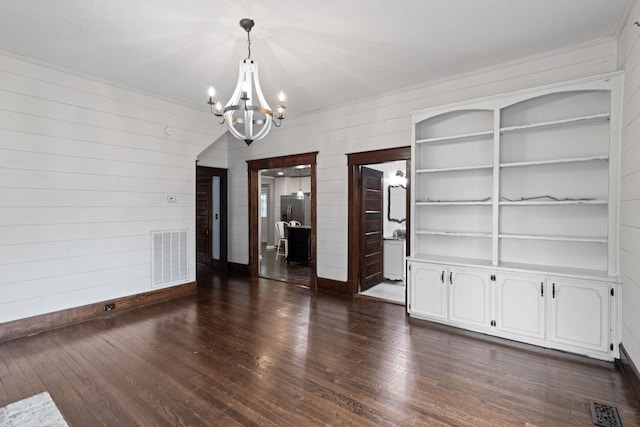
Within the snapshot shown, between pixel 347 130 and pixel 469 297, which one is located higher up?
pixel 347 130

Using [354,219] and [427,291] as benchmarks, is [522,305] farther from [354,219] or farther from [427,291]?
[354,219]

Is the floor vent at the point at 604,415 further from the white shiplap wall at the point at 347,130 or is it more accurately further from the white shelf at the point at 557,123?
the white shiplap wall at the point at 347,130

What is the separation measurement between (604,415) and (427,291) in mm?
1896

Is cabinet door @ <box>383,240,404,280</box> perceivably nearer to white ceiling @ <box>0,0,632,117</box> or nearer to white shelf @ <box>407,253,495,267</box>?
white shelf @ <box>407,253,495,267</box>

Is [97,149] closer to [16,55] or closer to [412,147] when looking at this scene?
[16,55]

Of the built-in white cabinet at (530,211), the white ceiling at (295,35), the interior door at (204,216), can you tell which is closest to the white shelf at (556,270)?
the built-in white cabinet at (530,211)

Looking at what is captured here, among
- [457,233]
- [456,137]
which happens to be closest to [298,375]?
[457,233]

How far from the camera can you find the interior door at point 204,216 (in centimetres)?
732

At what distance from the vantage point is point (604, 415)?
2176mm

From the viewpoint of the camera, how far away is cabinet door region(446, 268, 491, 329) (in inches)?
138

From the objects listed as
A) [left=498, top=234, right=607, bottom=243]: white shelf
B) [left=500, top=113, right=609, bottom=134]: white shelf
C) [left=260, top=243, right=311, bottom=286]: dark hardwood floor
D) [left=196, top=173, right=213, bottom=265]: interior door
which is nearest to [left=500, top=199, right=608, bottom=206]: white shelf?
[left=498, top=234, right=607, bottom=243]: white shelf

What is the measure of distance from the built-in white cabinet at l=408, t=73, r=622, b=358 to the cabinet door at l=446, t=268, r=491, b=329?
11 millimetres

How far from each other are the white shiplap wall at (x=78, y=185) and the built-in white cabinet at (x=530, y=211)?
3777 mm

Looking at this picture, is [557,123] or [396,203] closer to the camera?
[557,123]
